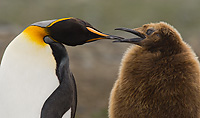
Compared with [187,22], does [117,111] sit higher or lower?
lower

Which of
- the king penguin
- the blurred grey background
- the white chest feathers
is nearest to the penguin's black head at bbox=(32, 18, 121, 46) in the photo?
the king penguin

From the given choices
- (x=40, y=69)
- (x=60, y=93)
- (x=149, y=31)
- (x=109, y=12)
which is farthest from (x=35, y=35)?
(x=109, y=12)

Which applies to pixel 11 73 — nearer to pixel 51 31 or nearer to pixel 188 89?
pixel 51 31

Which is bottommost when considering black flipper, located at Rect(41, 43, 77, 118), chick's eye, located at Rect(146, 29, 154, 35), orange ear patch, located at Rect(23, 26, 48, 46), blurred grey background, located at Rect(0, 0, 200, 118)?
black flipper, located at Rect(41, 43, 77, 118)

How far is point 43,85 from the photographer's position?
1671mm

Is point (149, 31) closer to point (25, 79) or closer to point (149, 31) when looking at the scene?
point (149, 31)

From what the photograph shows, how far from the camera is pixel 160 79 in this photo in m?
1.65

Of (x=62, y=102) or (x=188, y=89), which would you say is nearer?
(x=188, y=89)

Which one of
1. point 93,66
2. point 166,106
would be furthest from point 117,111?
point 93,66

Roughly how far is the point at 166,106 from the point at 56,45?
58cm

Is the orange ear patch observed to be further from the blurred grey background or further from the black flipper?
the blurred grey background

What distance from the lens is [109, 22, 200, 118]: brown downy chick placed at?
161 cm

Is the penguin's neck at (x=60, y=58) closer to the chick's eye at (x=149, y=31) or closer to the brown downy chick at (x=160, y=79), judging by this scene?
the brown downy chick at (x=160, y=79)

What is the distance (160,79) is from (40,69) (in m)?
0.55
